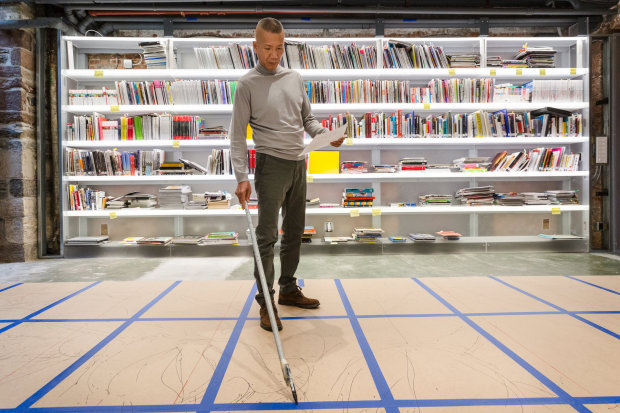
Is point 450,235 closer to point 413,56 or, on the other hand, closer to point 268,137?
point 413,56

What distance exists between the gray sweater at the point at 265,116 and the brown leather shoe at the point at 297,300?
0.65 meters

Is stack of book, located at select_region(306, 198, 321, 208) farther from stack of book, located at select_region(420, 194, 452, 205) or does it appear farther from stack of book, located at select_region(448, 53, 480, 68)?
stack of book, located at select_region(448, 53, 480, 68)

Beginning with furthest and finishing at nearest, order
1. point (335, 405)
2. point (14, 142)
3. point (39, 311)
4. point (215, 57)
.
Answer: point (215, 57) → point (14, 142) → point (39, 311) → point (335, 405)

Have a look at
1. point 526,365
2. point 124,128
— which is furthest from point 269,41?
point 124,128

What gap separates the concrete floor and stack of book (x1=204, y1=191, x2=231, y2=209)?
0.52 metres

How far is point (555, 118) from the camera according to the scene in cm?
362

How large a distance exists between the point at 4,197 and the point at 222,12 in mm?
2748

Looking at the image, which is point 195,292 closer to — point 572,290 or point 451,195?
point 572,290

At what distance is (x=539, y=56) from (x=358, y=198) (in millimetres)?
2363

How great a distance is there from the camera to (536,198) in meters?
3.65

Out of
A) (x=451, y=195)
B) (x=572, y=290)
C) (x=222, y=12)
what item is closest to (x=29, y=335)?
(x=572, y=290)

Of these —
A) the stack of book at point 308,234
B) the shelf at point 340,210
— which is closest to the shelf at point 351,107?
the shelf at point 340,210

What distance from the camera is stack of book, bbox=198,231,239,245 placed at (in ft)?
11.7

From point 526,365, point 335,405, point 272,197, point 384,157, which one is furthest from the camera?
point 384,157
